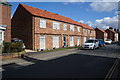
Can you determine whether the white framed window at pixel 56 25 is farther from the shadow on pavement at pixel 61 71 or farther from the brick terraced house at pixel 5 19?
the shadow on pavement at pixel 61 71

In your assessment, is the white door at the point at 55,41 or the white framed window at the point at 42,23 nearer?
the white framed window at the point at 42,23

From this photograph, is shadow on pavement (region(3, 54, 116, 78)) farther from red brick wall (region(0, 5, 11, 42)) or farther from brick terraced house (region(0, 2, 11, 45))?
red brick wall (region(0, 5, 11, 42))

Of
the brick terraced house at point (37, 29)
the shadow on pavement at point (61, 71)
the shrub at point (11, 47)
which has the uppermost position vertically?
the brick terraced house at point (37, 29)

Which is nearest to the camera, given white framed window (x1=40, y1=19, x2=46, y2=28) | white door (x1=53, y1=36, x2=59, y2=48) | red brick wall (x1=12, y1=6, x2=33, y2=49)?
red brick wall (x1=12, y1=6, x2=33, y2=49)

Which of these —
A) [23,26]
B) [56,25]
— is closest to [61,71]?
[23,26]

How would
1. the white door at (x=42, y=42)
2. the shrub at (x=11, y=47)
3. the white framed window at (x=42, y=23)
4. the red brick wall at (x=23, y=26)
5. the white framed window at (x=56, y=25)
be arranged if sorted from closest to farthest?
the shrub at (x=11, y=47) → the red brick wall at (x=23, y=26) → the white door at (x=42, y=42) → the white framed window at (x=42, y=23) → the white framed window at (x=56, y=25)

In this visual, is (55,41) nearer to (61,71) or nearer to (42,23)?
(42,23)

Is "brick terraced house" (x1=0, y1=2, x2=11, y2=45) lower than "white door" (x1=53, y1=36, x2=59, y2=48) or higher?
higher

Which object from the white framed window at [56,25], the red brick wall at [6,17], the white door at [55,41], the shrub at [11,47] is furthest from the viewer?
the white framed window at [56,25]

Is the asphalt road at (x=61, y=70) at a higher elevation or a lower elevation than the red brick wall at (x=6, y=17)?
→ lower

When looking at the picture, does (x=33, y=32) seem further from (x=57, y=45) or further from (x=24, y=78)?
(x=24, y=78)

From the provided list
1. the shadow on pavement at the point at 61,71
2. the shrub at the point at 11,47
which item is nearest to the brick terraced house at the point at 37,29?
the shrub at the point at 11,47

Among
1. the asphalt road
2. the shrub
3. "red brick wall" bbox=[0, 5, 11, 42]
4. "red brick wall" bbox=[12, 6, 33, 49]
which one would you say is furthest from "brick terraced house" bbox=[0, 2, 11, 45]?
the asphalt road

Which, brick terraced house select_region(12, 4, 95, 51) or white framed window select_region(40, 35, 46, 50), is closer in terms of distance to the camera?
brick terraced house select_region(12, 4, 95, 51)
